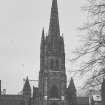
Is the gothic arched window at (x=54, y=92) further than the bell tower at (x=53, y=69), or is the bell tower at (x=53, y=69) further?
the gothic arched window at (x=54, y=92)

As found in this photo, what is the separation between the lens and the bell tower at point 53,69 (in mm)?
69500

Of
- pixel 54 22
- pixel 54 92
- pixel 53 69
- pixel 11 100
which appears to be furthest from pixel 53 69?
pixel 11 100

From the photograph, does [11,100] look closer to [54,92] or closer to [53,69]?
[54,92]

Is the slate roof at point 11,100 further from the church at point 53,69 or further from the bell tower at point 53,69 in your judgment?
the bell tower at point 53,69

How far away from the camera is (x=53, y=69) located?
70.8 meters

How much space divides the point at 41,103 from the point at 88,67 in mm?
58719

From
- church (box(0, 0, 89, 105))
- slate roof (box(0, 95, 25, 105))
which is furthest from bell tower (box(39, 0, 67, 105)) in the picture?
slate roof (box(0, 95, 25, 105))

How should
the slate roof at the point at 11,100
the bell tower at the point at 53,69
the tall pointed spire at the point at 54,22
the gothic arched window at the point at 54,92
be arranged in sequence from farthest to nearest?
the slate roof at the point at 11,100 < the tall pointed spire at the point at 54,22 < the gothic arched window at the point at 54,92 < the bell tower at the point at 53,69

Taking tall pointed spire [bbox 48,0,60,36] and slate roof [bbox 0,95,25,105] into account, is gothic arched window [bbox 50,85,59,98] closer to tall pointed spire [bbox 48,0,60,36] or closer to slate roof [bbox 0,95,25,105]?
tall pointed spire [bbox 48,0,60,36]

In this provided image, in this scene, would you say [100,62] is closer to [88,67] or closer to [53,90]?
[88,67]

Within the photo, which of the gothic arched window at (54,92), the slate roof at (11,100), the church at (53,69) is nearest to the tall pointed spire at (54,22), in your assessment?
the church at (53,69)

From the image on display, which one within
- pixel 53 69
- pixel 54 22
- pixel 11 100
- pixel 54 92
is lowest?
pixel 11 100

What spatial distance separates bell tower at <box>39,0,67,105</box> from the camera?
69.5 meters

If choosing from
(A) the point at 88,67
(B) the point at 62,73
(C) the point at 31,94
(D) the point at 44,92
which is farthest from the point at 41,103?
(A) the point at 88,67
